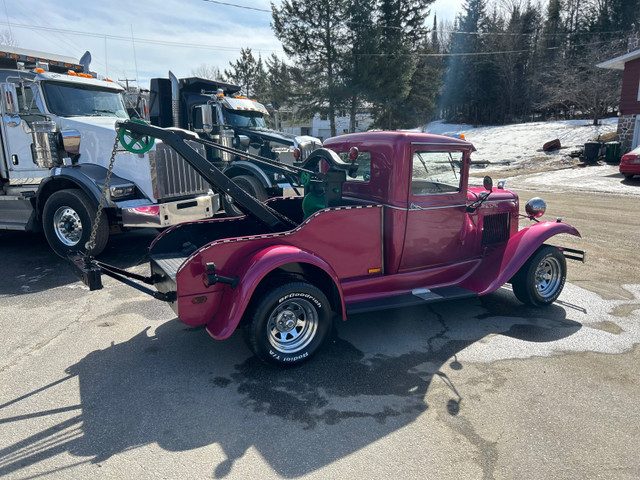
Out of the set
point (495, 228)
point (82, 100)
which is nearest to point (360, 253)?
point (495, 228)

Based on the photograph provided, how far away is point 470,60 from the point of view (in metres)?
48.2

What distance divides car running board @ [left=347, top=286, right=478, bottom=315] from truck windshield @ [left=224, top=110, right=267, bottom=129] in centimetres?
789

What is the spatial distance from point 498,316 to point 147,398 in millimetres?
3777

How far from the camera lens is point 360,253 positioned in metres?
4.38

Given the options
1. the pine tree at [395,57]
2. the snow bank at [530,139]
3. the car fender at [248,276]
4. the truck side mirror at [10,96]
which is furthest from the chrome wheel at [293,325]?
the pine tree at [395,57]

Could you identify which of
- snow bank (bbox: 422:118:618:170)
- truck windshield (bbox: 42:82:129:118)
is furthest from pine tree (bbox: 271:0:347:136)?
truck windshield (bbox: 42:82:129:118)

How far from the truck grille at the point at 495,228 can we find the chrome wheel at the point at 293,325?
260 cm

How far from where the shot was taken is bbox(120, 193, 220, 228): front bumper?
691cm

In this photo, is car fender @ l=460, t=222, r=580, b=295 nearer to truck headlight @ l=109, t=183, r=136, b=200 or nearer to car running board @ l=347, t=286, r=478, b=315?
car running board @ l=347, t=286, r=478, b=315

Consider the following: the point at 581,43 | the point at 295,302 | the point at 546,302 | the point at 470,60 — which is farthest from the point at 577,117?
the point at 295,302

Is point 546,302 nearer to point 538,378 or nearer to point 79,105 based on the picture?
point 538,378

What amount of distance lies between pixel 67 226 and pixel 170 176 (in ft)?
5.80

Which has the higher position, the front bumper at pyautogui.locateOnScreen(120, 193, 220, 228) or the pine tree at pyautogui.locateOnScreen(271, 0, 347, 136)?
the pine tree at pyautogui.locateOnScreen(271, 0, 347, 136)

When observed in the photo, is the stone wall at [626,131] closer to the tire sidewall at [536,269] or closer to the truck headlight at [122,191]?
the tire sidewall at [536,269]
